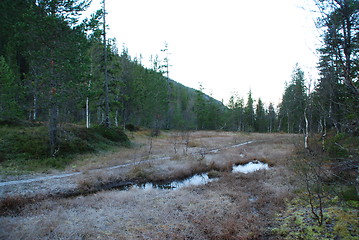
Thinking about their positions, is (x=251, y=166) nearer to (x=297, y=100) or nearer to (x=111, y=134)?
(x=297, y=100)

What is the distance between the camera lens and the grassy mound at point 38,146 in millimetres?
13375

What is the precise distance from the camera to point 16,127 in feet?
57.0

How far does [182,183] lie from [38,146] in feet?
34.6

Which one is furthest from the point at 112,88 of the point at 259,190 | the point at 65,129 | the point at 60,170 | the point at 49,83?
the point at 259,190

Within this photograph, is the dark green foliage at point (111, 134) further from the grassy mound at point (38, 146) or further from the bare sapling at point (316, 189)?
the bare sapling at point (316, 189)

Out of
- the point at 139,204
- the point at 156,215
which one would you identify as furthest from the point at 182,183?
the point at 156,215

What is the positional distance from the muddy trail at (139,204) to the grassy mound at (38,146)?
A: 6.18ft

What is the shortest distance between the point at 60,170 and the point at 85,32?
10412 mm

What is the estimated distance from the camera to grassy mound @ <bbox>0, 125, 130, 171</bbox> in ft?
43.9

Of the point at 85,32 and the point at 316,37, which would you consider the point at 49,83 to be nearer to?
the point at 85,32

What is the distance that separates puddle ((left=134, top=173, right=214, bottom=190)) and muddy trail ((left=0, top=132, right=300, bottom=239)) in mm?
59

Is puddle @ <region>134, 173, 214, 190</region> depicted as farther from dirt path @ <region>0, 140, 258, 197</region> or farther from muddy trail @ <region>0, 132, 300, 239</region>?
dirt path @ <region>0, 140, 258, 197</region>

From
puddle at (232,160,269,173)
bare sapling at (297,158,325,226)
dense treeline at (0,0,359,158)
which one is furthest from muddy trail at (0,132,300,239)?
dense treeline at (0,0,359,158)

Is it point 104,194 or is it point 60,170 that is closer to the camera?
point 104,194
